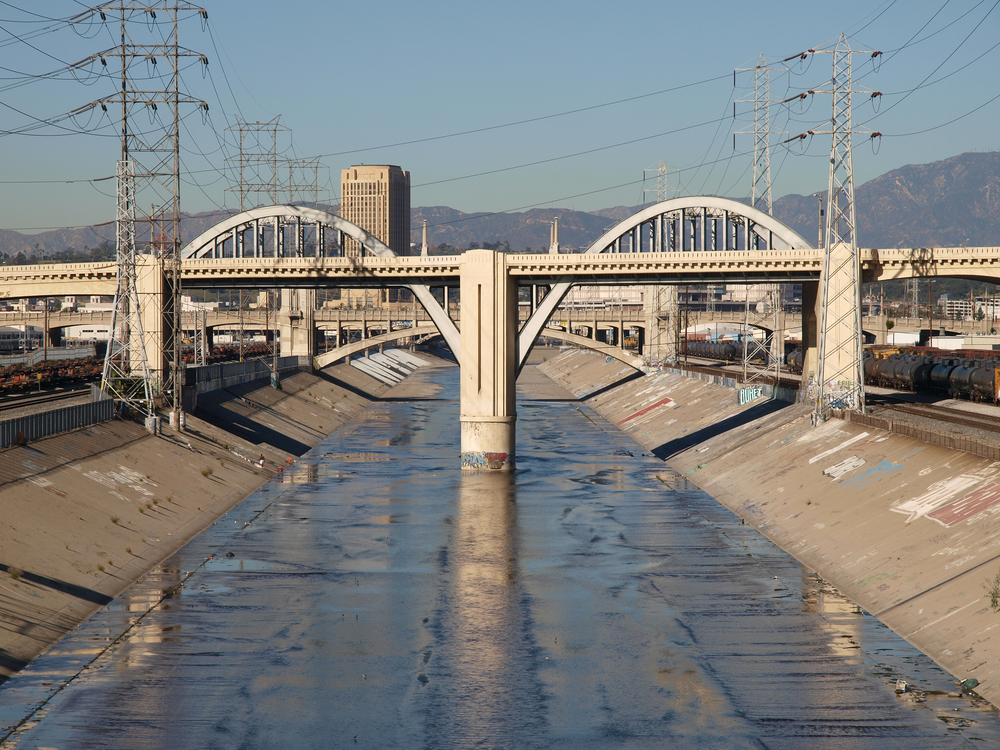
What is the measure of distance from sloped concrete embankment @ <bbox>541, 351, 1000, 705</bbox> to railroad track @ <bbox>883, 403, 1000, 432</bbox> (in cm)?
555

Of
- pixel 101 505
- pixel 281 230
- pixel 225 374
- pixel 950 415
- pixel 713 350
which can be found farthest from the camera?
pixel 713 350

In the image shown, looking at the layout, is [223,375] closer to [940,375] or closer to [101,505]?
[101,505]

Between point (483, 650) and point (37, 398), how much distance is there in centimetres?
5782

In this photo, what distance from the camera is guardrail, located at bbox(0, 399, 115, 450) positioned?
45016 millimetres

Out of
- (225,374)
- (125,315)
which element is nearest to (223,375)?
(225,374)

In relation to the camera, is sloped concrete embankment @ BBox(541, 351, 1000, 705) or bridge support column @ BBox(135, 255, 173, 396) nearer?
sloped concrete embankment @ BBox(541, 351, 1000, 705)

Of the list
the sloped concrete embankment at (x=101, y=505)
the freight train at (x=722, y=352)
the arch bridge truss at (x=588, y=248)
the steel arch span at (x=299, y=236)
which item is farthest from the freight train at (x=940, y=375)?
the freight train at (x=722, y=352)

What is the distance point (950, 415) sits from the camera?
6072 cm

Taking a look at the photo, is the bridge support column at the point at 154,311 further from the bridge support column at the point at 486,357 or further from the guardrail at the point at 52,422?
the bridge support column at the point at 486,357

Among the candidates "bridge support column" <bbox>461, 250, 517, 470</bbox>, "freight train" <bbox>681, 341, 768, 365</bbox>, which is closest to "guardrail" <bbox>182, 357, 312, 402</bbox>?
"bridge support column" <bbox>461, 250, 517, 470</bbox>

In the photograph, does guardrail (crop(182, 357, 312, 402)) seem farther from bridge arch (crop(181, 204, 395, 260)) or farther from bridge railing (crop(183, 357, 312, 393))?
bridge arch (crop(181, 204, 395, 260))

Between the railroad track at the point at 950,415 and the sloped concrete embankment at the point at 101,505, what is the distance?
1602 inches

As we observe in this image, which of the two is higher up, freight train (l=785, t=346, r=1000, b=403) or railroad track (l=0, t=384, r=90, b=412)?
freight train (l=785, t=346, r=1000, b=403)

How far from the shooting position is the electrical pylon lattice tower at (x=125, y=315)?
61062mm
